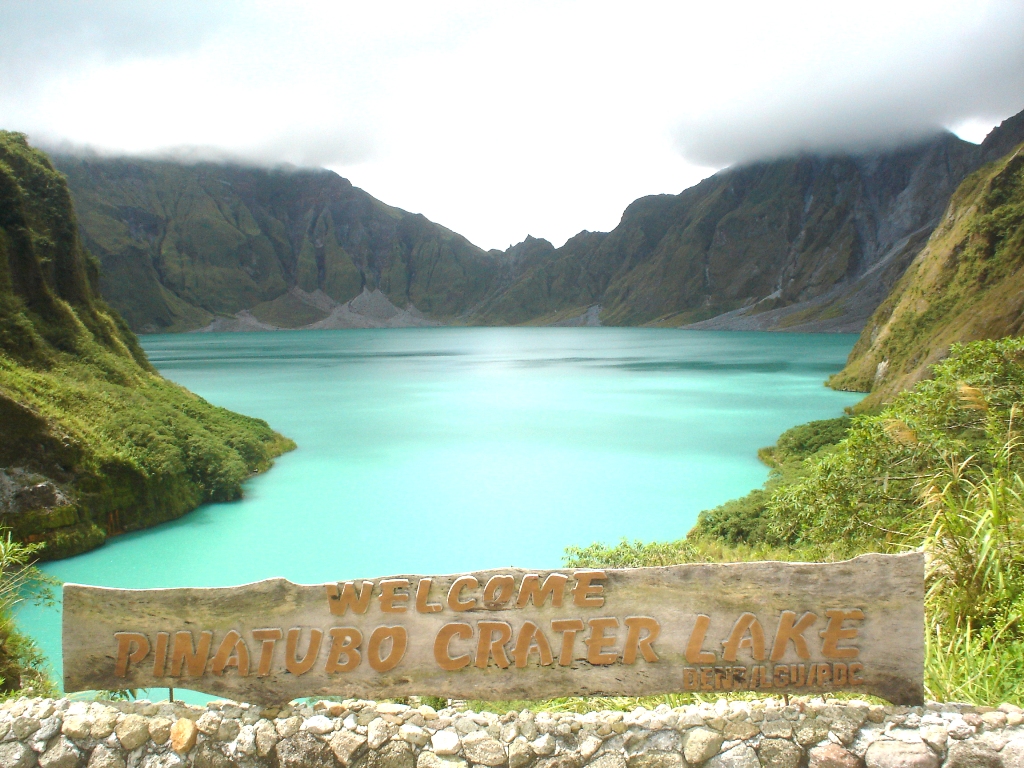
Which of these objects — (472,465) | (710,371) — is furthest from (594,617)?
(710,371)

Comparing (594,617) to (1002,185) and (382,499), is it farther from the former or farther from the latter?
(1002,185)

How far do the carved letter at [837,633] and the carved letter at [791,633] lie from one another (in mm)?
116

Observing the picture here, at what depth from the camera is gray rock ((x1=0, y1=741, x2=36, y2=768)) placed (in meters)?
5.33

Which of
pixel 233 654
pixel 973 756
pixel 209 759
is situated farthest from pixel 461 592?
pixel 973 756

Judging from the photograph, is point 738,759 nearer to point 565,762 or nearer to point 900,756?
point 900,756

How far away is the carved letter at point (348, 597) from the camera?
230 inches

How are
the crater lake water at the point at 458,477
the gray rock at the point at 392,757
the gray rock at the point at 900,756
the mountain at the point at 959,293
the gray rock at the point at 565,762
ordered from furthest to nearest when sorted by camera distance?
the mountain at the point at 959,293 < the crater lake water at the point at 458,477 < the gray rock at the point at 392,757 < the gray rock at the point at 565,762 < the gray rock at the point at 900,756

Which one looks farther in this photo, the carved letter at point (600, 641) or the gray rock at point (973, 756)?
the carved letter at point (600, 641)

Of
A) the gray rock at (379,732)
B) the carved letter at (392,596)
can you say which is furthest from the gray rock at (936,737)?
the carved letter at (392,596)

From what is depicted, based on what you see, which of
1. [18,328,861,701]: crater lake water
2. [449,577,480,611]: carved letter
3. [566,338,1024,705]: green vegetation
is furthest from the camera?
[18,328,861,701]: crater lake water

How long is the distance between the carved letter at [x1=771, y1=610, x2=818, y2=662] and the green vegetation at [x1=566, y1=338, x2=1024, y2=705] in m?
1.35

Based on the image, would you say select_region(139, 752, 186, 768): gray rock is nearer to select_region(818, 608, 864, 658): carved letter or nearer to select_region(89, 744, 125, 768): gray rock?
select_region(89, 744, 125, 768): gray rock

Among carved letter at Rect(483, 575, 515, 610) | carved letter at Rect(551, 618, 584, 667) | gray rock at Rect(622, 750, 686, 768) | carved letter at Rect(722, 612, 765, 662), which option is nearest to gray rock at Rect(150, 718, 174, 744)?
carved letter at Rect(483, 575, 515, 610)

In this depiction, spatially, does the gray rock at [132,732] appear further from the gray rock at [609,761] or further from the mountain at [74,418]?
the mountain at [74,418]
